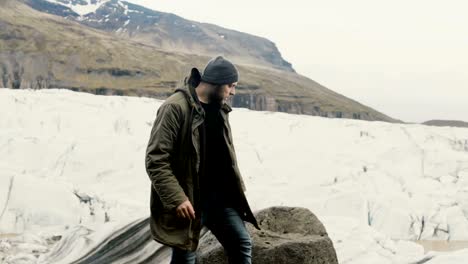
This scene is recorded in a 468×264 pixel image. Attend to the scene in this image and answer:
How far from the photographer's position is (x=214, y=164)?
4.04m

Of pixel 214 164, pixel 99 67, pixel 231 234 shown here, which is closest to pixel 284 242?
pixel 231 234

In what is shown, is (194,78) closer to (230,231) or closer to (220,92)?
(220,92)

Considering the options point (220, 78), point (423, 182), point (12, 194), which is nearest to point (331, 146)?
point (423, 182)

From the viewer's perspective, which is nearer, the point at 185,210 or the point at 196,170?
the point at 185,210

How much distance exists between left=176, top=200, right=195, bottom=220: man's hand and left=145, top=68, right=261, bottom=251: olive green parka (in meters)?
0.02

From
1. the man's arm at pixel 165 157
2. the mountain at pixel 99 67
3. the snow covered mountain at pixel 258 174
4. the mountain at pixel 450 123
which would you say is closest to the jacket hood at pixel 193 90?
the man's arm at pixel 165 157

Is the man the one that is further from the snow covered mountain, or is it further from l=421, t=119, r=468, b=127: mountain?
l=421, t=119, r=468, b=127: mountain

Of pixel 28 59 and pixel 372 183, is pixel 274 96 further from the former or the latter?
pixel 372 183

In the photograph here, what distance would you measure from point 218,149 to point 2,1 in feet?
448

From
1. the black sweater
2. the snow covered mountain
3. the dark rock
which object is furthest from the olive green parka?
the snow covered mountain

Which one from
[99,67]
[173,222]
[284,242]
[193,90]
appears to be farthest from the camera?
[99,67]

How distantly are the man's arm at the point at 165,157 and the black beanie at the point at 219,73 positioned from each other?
362mm

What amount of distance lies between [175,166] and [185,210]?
31 centimetres

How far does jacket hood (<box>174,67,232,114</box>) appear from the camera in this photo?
12.7 feet
